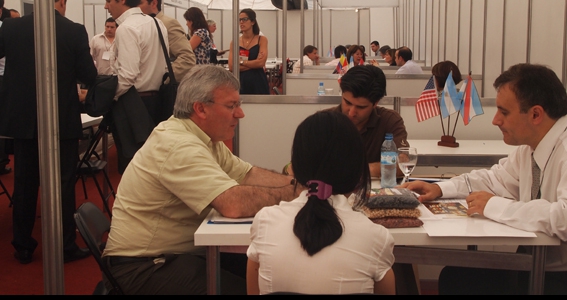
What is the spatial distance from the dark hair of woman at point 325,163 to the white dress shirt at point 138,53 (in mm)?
2736

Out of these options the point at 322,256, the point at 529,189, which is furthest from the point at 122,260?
the point at 529,189

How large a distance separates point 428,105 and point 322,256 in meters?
2.80

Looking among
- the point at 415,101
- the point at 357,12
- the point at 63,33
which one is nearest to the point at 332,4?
the point at 357,12

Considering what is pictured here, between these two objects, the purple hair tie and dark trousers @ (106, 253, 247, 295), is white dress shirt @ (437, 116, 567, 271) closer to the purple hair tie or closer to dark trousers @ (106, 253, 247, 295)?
the purple hair tie

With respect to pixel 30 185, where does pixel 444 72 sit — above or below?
above

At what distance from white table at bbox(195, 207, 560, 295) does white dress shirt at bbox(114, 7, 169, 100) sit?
91.5 inches

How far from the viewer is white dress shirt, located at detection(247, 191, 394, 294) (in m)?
1.56

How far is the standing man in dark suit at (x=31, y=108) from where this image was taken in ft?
12.3

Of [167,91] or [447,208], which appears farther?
[167,91]

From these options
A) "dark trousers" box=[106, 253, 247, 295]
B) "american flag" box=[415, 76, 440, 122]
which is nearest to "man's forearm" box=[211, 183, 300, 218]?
"dark trousers" box=[106, 253, 247, 295]

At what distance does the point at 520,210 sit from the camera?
2.10 meters

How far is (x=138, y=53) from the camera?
425cm

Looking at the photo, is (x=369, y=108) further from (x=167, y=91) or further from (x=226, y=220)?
(x=167, y=91)

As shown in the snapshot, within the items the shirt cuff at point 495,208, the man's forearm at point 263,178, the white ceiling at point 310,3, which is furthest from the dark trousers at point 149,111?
the white ceiling at point 310,3
